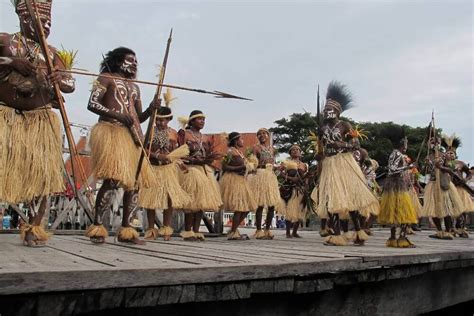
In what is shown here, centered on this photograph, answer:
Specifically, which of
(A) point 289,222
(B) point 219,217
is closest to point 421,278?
(A) point 289,222

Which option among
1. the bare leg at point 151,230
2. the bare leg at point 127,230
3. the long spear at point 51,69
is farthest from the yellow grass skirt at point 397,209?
the long spear at point 51,69

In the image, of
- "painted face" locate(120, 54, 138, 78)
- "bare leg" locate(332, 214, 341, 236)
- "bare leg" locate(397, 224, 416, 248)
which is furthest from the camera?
"bare leg" locate(332, 214, 341, 236)

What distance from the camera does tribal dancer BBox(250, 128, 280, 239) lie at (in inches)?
306

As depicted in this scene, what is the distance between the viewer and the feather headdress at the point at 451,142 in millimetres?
9562

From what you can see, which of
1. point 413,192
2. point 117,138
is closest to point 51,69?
point 117,138

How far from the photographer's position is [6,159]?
384 cm

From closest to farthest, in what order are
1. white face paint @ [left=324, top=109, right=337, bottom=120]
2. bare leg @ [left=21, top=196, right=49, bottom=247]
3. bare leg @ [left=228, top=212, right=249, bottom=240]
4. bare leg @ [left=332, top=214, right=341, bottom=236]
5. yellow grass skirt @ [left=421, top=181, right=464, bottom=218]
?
bare leg @ [left=21, top=196, right=49, bottom=247] < bare leg @ [left=332, top=214, right=341, bottom=236] < white face paint @ [left=324, top=109, right=337, bottom=120] < bare leg @ [left=228, top=212, right=249, bottom=240] < yellow grass skirt @ [left=421, top=181, right=464, bottom=218]

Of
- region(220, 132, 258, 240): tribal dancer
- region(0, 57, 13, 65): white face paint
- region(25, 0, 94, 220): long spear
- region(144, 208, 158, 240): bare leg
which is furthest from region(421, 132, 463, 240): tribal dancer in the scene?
region(0, 57, 13, 65): white face paint

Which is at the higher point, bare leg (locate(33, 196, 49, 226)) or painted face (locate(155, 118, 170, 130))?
painted face (locate(155, 118, 170, 130))

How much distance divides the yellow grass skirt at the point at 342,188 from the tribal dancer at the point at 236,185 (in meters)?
1.62

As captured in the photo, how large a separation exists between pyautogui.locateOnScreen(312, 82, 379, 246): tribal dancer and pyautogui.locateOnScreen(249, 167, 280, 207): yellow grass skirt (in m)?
1.70

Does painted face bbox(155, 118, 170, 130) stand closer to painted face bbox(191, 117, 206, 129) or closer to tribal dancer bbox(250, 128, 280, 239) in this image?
painted face bbox(191, 117, 206, 129)

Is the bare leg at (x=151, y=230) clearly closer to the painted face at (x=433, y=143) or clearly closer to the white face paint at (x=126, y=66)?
the white face paint at (x=126, y=66)

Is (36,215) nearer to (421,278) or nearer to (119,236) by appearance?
(119,236)
